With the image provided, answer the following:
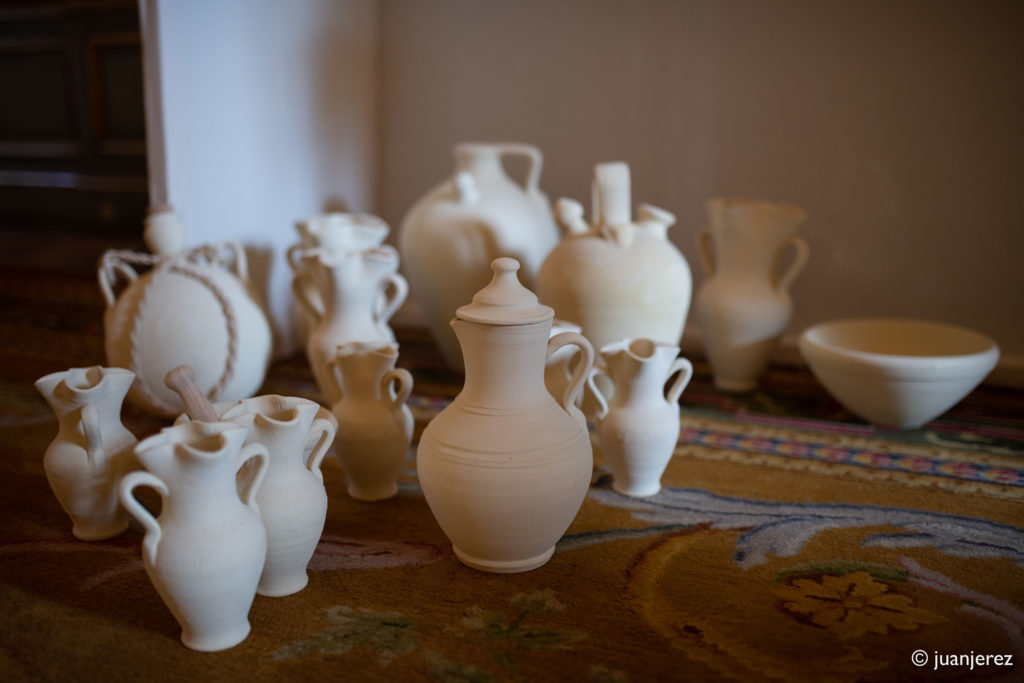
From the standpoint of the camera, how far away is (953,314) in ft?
9.71

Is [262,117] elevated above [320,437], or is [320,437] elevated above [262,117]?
[262,117]

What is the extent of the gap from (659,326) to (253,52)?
1572 mm

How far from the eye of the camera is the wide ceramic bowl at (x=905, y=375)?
88.5 inches

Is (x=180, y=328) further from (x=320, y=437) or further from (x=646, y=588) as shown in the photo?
(x=646, y=588)

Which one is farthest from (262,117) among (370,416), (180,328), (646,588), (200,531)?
(646,588)

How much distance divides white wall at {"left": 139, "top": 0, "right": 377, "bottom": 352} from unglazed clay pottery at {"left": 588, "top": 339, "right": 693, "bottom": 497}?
4.70 feet

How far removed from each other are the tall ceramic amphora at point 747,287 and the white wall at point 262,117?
1.43m

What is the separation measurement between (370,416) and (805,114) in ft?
6.40

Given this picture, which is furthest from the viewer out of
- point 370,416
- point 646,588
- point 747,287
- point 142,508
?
point 747,287

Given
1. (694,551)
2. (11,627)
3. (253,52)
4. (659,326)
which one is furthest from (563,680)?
(253,52)

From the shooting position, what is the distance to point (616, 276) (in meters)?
2.38

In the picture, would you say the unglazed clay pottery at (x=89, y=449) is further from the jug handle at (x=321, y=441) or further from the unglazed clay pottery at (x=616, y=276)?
the unglazed clay pottery at (x=616, y=276)

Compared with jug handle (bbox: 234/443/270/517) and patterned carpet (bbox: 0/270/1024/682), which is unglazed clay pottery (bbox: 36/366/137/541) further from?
jug handle (bbox: 234/443/270/517)

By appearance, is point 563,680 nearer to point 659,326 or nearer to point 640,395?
point 640,395
